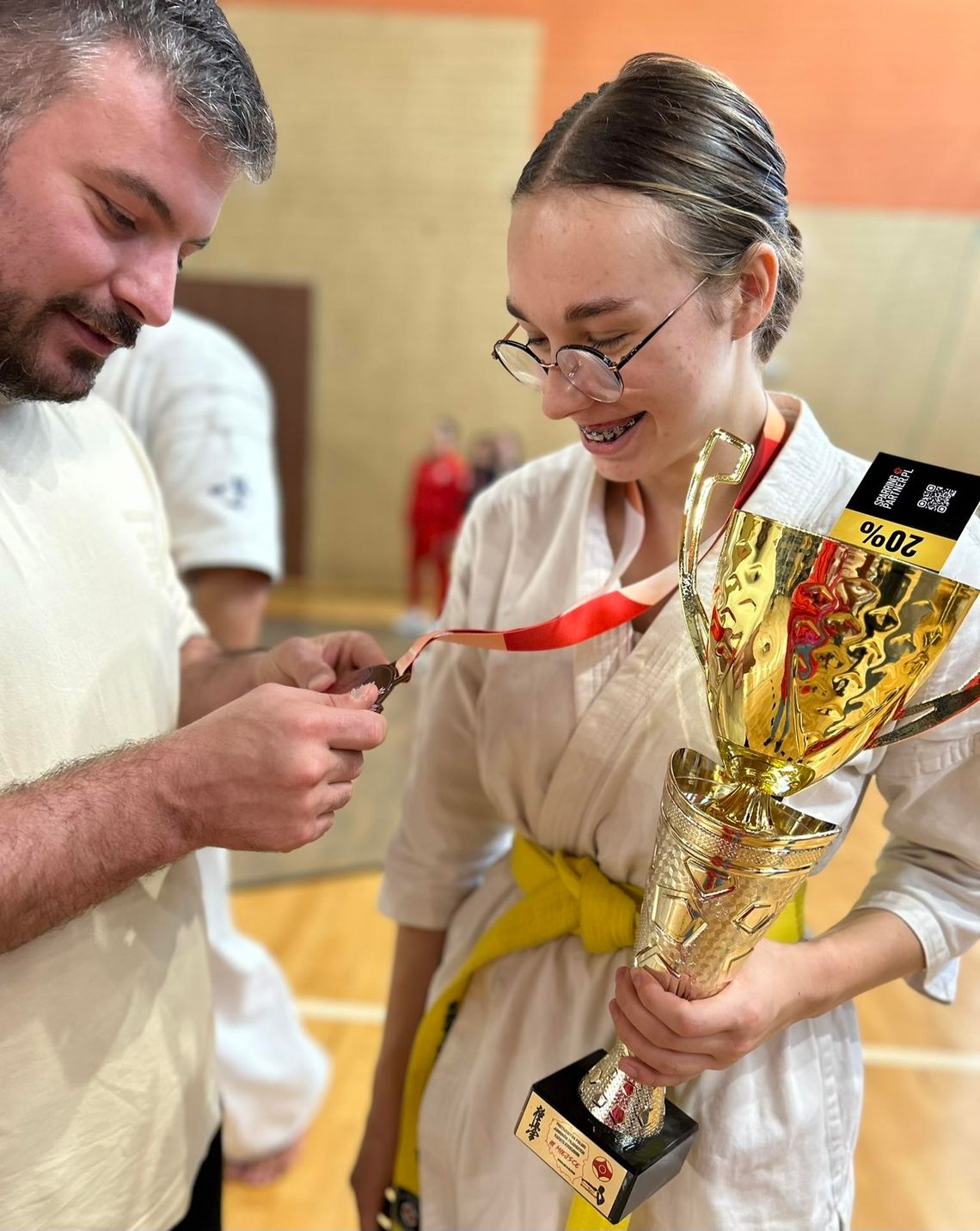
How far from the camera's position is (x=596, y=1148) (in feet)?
2.90

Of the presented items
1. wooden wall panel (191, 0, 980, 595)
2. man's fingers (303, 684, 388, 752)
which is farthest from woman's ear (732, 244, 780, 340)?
wooden wall panel (191, 0, 980, 595)

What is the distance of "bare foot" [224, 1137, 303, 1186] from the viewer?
7.39 feet

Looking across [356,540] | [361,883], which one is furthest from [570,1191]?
[356,540]

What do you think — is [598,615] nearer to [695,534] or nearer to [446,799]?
[695,534]

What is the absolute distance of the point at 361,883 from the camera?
3.44 m

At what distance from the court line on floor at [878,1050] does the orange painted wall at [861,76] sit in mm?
3270

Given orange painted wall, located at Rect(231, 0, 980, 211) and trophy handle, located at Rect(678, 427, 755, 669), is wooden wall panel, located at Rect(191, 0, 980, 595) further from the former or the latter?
trophy handle, located at Rect(678, 427, 755, 669)

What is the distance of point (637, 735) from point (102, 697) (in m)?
0.58

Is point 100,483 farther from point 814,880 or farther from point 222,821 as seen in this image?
point 814,880

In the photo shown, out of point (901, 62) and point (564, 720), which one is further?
point (901, 62)

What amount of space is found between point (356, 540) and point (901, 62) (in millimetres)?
4675

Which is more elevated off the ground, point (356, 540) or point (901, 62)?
point (901, 62)

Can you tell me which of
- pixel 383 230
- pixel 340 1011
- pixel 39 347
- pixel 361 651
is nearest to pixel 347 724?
pixel 361 651

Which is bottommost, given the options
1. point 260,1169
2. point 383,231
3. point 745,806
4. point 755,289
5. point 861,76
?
point 260,1169
